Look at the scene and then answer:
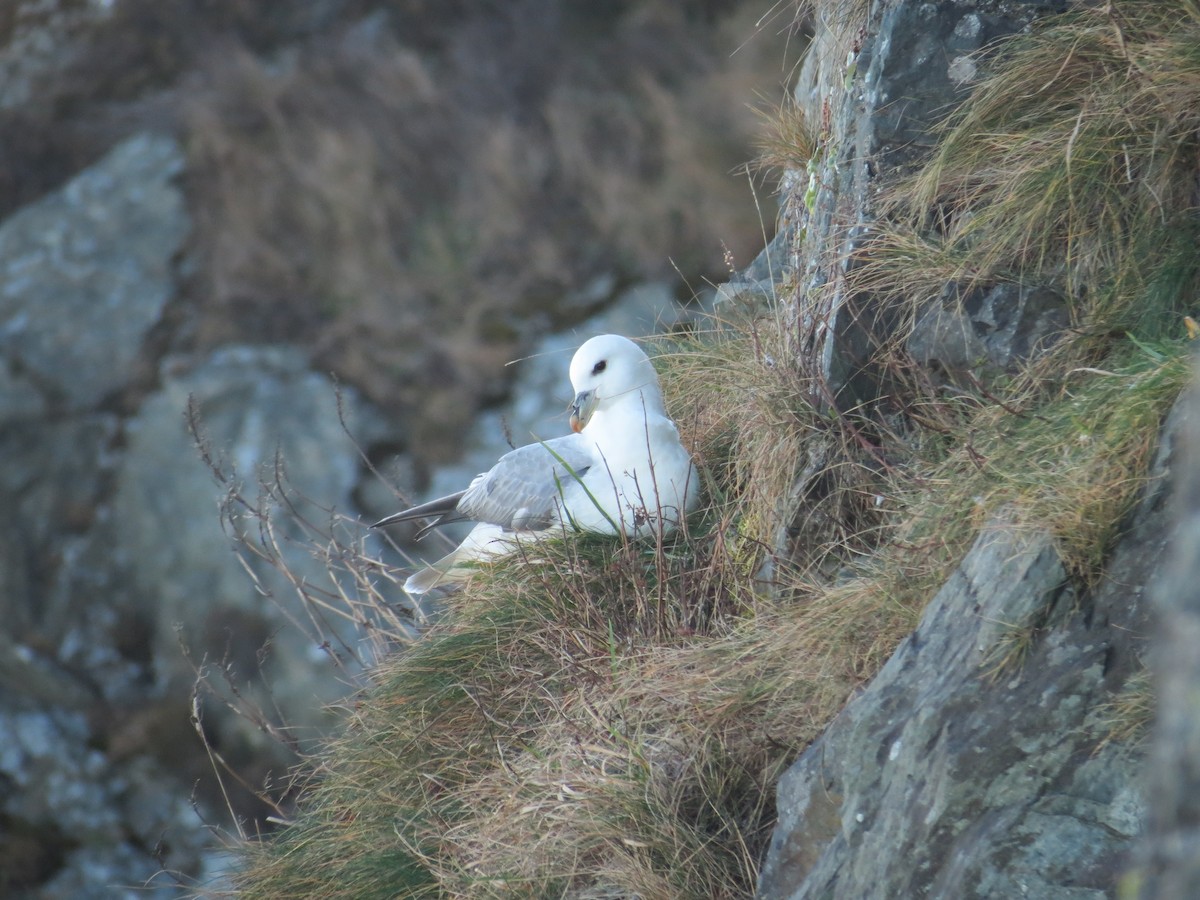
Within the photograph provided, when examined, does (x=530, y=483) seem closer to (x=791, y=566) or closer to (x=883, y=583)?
(x=791, y=566)

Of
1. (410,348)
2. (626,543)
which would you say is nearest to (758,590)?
(626,543)

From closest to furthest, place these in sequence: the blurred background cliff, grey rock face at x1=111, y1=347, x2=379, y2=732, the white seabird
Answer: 1. the white seabird
2. grey rock face at x1=111, y1=347, x2=379, y2=732
3. the blurred background cliff

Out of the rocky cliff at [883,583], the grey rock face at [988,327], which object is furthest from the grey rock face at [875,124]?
the grey rock face at [988,327]

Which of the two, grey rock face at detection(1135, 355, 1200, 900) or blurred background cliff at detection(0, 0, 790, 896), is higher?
grey rock face at detection(1135, 355, 1200, 900)

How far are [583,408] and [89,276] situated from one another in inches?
342

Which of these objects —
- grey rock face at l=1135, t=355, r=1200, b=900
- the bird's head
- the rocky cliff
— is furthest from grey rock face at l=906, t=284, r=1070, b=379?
grey rock face at l=1135, t=355, r=1200, b=900

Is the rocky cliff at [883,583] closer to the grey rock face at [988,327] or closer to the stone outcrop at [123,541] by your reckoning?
the grey rock face at [988,327]

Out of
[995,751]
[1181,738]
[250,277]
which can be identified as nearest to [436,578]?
[995,751]

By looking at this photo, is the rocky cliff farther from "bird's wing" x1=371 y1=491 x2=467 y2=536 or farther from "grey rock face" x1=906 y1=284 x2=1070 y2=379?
"bird's wing" x1=371 y1=491 x2=467 y2=536

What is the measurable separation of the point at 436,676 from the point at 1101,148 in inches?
76.3

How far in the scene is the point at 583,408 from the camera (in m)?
3.57

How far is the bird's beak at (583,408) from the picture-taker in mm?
3566

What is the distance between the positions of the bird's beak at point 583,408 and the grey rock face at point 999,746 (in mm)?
1673

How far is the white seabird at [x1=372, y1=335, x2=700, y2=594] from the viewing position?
3.28m
